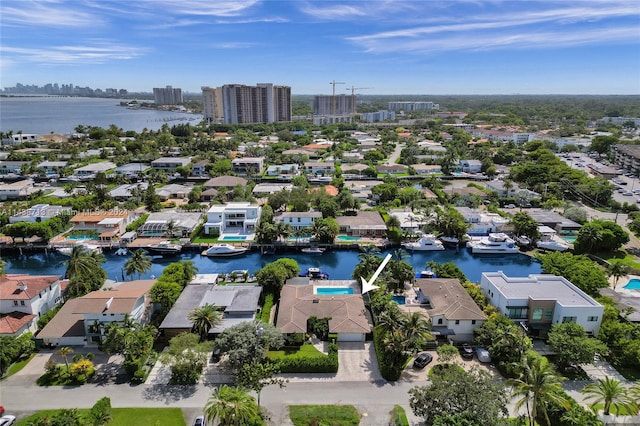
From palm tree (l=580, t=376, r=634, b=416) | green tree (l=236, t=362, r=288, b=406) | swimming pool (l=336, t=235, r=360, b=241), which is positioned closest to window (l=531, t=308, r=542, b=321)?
palm tree (l=580, t=376, r=634, b=416)

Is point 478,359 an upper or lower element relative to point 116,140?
lower

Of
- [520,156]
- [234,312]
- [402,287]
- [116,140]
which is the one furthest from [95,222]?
[520,156]

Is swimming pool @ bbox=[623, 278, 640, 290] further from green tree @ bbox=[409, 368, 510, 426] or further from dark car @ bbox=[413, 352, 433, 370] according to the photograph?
green tree @ bbox=[409, 368, 510, 426]

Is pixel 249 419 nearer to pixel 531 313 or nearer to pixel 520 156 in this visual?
pixel 531 313

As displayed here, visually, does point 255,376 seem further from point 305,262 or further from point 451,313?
point 305,262

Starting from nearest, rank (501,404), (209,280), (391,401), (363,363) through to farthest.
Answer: (501,404) < (391,401) < (363,363) < (209,280)

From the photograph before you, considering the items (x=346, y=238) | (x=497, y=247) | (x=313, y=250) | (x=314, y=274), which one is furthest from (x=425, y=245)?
(x=314, y=274)
